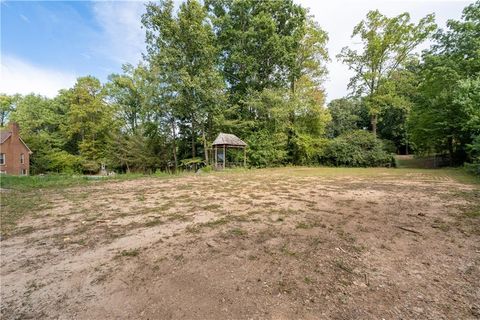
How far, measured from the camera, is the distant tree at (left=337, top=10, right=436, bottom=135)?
18766 mm

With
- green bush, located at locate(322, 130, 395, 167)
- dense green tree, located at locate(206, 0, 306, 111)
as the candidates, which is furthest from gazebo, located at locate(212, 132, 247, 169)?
green bush, located at locate(322, 130, 395, 167)

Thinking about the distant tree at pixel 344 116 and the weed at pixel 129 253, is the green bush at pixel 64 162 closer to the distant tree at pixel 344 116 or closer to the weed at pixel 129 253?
the weed at pixel 129 253

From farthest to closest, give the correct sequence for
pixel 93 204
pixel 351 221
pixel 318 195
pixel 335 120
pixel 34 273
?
pixel 335 120 → pixel 318 195 → pixel 93 204 → pixel 351 221 → pixel 34 273

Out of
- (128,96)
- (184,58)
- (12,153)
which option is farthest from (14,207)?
(12,153)

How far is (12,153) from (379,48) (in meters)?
37.8

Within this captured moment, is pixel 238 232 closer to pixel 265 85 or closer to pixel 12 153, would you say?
pixel 265 85

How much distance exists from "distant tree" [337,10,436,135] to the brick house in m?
34.9

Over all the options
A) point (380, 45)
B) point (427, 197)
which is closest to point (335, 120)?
point (380, 45)

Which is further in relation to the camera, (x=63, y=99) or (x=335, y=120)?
(x=63, y=99)

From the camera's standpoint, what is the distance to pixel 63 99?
3284 cm

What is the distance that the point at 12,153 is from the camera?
24484mm

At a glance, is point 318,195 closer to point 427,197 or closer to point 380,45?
point 427,197

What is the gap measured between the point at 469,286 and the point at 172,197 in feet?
19.5

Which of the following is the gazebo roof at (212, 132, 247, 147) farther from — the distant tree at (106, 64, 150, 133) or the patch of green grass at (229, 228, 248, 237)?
the patch of green grass at (229, 228, 248, 237)
